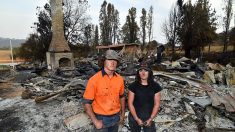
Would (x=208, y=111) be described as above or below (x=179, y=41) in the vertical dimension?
below

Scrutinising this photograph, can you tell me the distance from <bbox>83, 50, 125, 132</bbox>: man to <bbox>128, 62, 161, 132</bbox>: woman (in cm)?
28

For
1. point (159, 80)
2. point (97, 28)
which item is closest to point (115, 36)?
point (97, 28)

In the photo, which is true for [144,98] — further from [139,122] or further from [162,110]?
[162,110]

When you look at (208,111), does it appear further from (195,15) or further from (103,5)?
(103,5)

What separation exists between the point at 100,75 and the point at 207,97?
5356mm

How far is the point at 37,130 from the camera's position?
584 centimetres

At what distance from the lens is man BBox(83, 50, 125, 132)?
3131 mm

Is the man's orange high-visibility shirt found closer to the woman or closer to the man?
the man

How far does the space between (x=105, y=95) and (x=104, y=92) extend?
5cm

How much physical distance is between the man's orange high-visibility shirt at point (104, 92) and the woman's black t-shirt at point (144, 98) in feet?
0.99

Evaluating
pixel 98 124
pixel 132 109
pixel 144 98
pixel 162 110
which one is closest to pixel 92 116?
pixel 98 124

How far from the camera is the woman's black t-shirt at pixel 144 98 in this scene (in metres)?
3.49

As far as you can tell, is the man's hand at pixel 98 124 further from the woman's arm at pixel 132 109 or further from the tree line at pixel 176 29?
the tree line at pixel 176 29

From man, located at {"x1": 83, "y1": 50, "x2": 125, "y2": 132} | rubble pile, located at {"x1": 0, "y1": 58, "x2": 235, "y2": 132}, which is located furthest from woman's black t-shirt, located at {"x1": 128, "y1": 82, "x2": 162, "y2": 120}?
rubble pile, located at {"x1": 0, "y1": 58, "x2": 235, "y2": 132}
